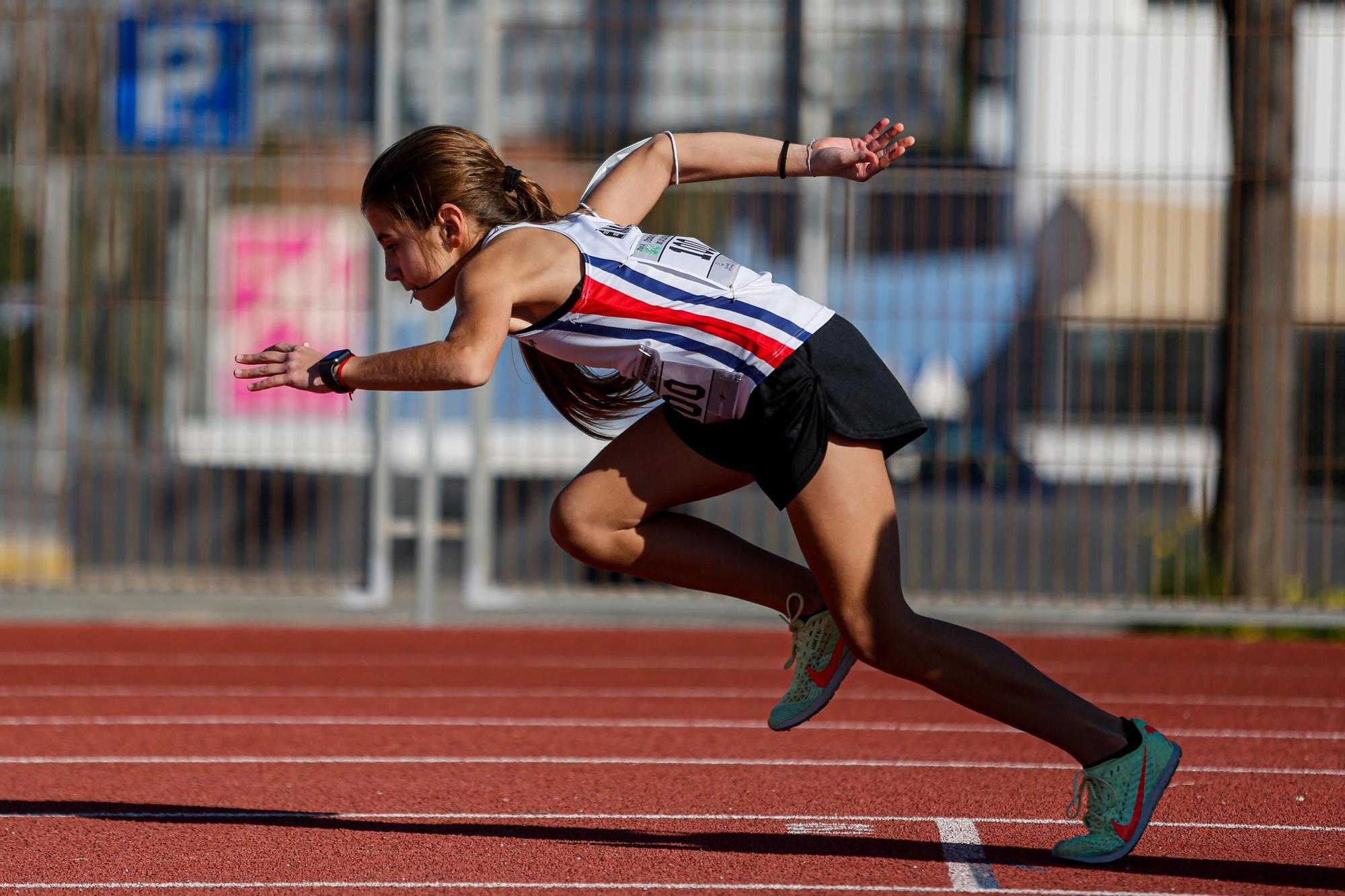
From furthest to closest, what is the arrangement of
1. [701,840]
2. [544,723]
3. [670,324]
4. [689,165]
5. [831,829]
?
[544,723]
[831,829]
[701,840]
[689,165]
[670,324]

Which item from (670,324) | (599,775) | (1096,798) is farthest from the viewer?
(599,775)

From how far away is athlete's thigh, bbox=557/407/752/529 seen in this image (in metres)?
3.92

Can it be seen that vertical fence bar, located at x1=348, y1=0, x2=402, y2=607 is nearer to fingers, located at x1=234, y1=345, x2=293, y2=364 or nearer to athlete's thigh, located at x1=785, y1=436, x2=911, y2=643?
fingers, located at x1=234, y1=345, x2=293, y2=364

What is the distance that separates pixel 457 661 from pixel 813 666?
14.6 feet

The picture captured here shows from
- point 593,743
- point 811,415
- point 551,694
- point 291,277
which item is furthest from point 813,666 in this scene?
point 291,277

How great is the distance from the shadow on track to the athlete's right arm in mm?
1498

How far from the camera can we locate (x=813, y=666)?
4000 millimetres

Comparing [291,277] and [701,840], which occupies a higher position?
[291,277]

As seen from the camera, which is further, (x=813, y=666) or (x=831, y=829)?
(x=831, y=829)

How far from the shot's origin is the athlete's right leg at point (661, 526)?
3.93 metres

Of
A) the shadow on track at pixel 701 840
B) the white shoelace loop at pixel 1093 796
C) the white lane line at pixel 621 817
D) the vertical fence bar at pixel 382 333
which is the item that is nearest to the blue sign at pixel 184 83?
the vertical fence bar at pixel 382 333

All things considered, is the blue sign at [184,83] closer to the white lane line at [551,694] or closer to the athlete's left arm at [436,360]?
the white lane line at [551,694]

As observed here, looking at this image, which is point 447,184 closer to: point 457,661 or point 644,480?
point 644,480

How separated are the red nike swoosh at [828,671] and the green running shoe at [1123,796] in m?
0.61
